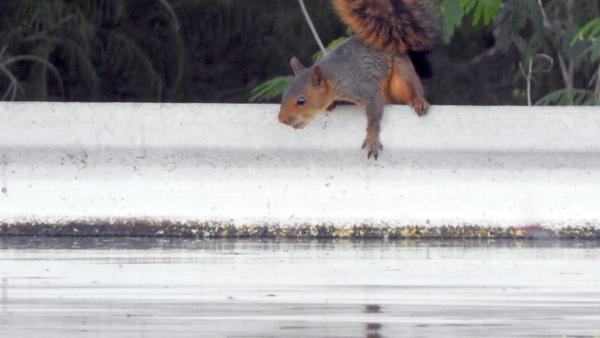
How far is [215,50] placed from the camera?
1235 centimetres

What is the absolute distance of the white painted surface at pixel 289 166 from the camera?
5.89 m

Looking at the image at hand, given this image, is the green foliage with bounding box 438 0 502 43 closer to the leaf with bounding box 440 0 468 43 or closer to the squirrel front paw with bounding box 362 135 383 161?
the leaf with bounding box 440 0 468 43

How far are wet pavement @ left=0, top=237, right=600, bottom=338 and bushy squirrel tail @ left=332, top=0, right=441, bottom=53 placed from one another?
1404 mm

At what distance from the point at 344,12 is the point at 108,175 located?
5.38 feet

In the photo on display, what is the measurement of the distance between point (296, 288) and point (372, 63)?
8.39ft

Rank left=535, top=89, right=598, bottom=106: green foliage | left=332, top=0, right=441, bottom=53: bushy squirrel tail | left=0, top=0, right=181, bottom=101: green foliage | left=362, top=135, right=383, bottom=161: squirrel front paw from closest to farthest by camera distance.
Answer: left=362, top=135, right=383, bottom=161: squirrel front paw
left=332, top=0, right=441, bottom=53: bushy squirrel tail
left=535, top=89, right=598, bottom=106: green foliage
left=0, top=0, right=181, bottom=101: green foliage

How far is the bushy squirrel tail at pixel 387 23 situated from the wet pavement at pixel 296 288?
140 centimetres

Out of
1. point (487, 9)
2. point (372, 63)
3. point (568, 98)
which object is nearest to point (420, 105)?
point (372, 63)

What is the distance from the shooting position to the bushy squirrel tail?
263 inches

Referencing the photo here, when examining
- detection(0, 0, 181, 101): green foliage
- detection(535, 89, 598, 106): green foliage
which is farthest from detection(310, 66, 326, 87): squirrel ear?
detection(0, 0, 181, 101): green foliage

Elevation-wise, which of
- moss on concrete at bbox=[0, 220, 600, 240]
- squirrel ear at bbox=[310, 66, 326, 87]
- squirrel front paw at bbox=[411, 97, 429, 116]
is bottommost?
moss on concrete at bbox=[0, 220, 600, 240]

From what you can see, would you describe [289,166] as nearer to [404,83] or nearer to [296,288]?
[404,83]

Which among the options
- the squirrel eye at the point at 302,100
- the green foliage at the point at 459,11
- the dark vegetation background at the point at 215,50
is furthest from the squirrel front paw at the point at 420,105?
the dark vegetation background at the point at 215,50

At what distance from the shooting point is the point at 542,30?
31.5 ft
